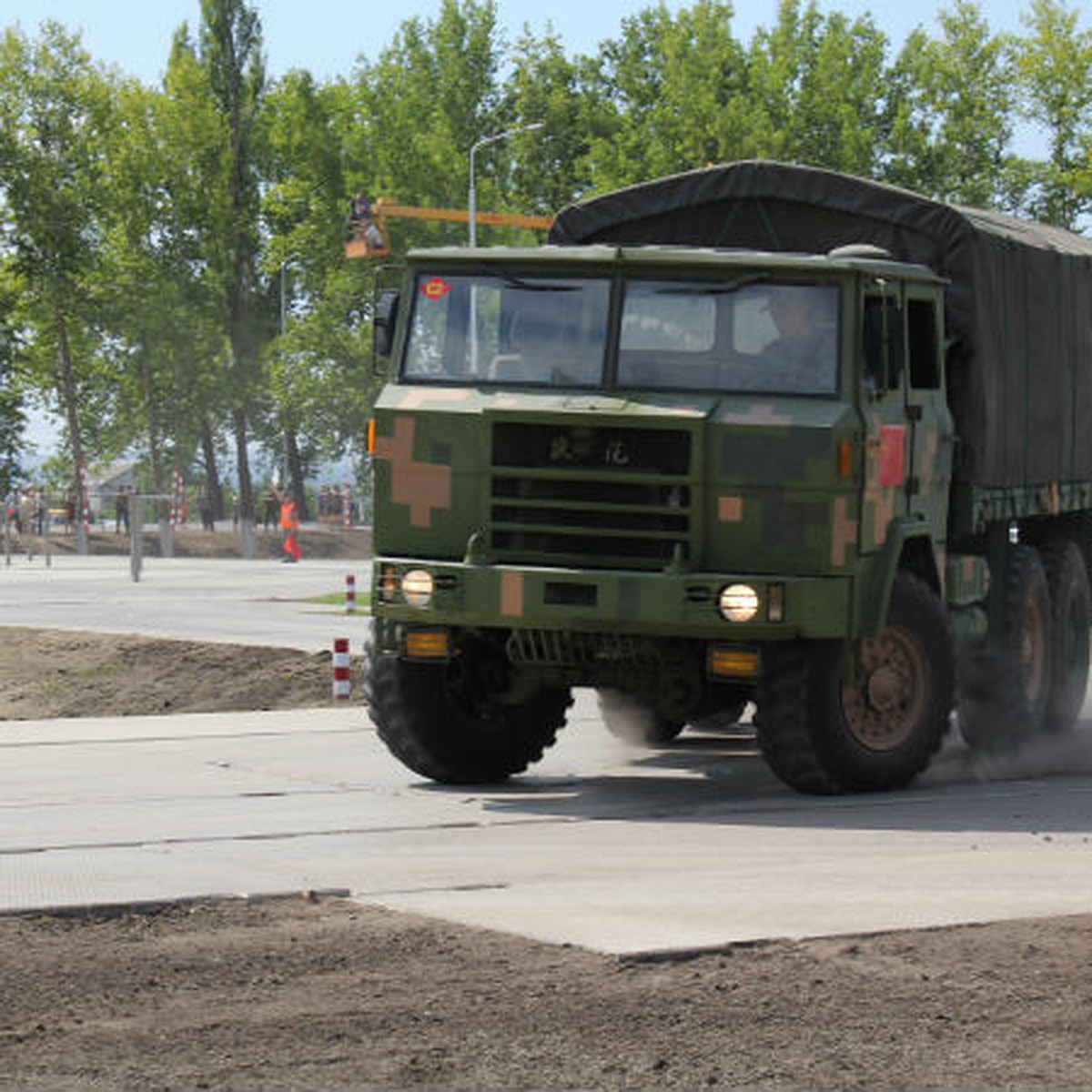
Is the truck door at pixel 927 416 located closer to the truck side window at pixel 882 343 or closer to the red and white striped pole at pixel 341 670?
the truck side window at pixel 882 343

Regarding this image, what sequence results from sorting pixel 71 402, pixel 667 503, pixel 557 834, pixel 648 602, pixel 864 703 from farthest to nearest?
pixel 71 402 < pixel 864 703 < pixel 667 503 < pixel 648 602 < pixel 557 834

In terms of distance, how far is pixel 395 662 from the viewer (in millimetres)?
14367

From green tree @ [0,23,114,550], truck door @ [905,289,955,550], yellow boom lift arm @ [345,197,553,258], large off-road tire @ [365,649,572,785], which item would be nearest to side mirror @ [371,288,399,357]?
large off-road tire @ [365,649,572,785]

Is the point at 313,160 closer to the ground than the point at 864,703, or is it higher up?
higher up

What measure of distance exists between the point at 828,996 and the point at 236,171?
2917 inches

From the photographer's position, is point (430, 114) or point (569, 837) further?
point (430, 114)

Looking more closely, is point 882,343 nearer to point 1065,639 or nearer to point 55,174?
point 1065,639

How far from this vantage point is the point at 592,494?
43.5ft

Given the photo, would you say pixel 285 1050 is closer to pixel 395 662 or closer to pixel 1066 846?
pixel 1066 846

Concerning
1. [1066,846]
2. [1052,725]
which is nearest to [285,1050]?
[1066,846]

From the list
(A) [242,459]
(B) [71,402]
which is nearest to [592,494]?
(B) [71,402]

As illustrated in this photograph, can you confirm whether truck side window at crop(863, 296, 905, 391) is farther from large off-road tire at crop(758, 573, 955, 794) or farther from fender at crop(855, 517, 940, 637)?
large off-road tire at crop(758, 573, 955, 794)

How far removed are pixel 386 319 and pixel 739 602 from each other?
100 inches

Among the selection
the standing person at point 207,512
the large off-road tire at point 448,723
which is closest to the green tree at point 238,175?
the standing person at point 207,512
